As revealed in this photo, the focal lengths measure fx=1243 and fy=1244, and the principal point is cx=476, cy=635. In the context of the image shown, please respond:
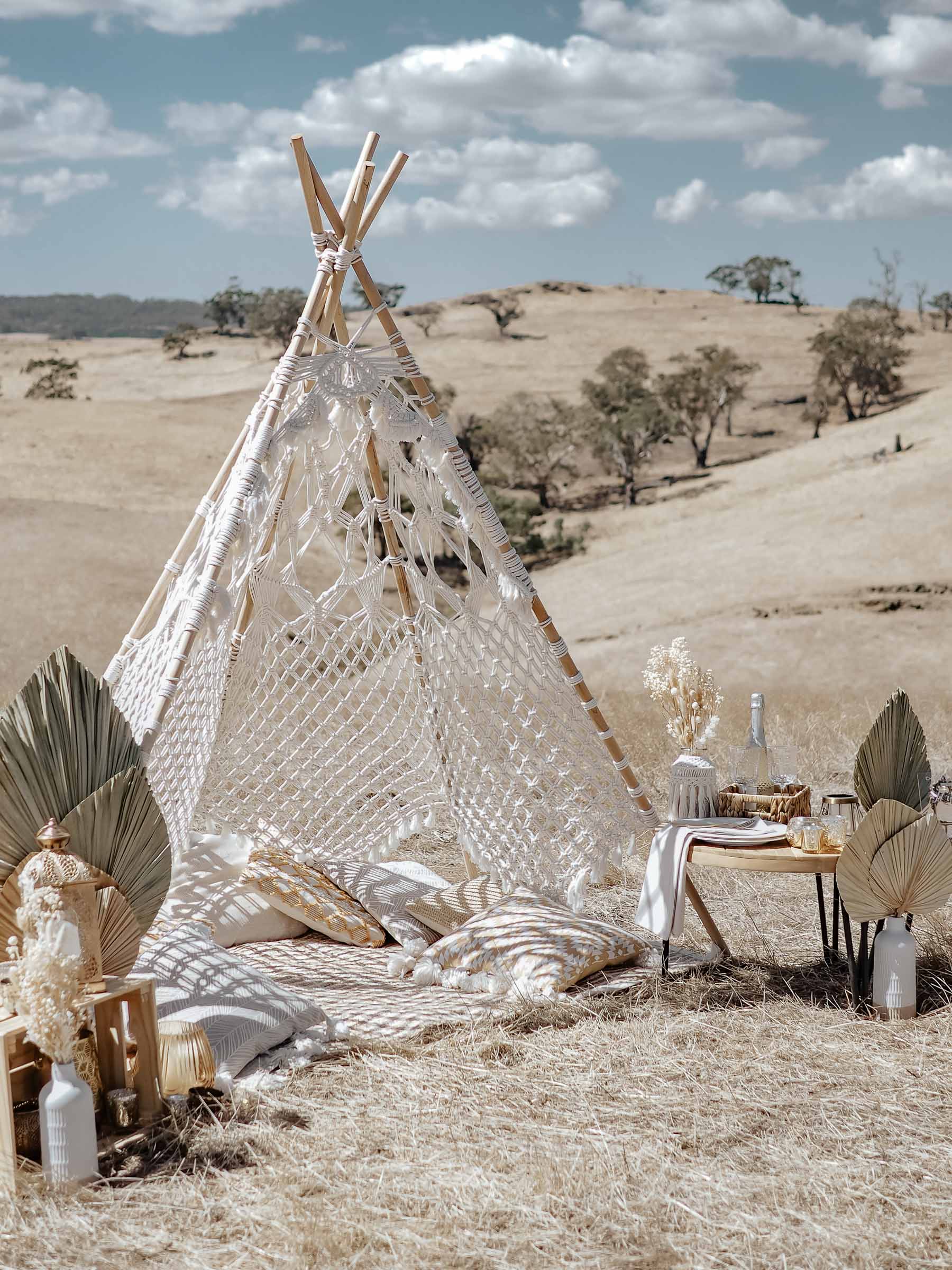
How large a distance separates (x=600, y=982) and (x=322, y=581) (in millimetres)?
13633

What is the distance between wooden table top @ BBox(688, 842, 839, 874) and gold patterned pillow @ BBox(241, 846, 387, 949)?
4.16 feet

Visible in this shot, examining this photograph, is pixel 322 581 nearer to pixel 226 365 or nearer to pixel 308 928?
pixel 308 928

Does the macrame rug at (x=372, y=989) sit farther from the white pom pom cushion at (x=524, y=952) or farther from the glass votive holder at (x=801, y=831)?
the glass votive holder at (x=801, y=831)

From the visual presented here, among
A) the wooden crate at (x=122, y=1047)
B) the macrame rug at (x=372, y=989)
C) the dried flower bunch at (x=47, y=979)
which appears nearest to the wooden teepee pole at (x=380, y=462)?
the macrame rug at (x=372, y=989)

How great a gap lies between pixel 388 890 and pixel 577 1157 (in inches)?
71.8

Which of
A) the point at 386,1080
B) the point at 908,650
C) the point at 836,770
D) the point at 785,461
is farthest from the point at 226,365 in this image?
the point at 386,1080

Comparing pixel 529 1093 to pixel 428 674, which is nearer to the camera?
pixel 529 1093

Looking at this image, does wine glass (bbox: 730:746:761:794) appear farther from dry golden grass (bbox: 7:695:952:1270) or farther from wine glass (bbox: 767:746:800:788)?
dry golden grass (bbox: 7:695:952:1270)

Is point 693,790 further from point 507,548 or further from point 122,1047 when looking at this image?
point 122,1047

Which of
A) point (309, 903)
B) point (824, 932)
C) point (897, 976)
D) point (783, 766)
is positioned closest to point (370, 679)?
point (309, 903)

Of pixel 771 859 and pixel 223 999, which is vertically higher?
pixel 771 859

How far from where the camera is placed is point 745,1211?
2.18m

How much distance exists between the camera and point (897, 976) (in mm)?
3074

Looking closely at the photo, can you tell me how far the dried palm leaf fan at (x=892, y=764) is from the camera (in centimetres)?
317
